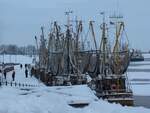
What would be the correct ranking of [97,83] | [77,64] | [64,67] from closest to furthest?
1. [97,83]
2. [77,64]
3. [64,67]

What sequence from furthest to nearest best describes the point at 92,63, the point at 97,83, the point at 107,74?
the point at 92,63, the point at 107,74, the point at 97,83

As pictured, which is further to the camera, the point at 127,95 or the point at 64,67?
the point at 64,67

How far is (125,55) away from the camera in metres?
64.6

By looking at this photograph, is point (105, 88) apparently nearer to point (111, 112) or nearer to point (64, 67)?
point (64, 67)

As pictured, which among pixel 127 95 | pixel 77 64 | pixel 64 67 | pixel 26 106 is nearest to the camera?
pixel 26 106

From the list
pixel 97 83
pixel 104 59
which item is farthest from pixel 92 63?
pixel 97 83

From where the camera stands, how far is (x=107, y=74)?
51.2 meters

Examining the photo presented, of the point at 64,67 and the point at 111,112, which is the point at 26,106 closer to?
the point at 111,112

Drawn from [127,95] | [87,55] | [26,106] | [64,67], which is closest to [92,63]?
[87,55]

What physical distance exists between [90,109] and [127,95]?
81.4 ft

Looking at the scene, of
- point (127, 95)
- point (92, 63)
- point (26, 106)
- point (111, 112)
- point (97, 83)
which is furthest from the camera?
point (92, 63)

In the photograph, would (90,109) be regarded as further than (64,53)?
No

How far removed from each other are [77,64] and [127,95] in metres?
15.4

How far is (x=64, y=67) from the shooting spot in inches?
2409
